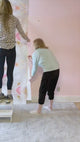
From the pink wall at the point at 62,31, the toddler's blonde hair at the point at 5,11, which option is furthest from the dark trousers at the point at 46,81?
the toddler's blonde hair at the point at 5,11

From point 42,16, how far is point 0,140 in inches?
91.3

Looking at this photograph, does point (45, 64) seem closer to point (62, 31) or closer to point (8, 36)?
point (8, 36)

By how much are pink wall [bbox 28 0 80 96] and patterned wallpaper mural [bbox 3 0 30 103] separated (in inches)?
13.4

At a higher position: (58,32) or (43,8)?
(43,8)

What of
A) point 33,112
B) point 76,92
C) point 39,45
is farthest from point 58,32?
point 33,112

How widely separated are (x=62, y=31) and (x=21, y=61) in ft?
3.31

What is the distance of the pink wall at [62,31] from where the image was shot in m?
3.40

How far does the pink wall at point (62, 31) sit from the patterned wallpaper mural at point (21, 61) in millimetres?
340

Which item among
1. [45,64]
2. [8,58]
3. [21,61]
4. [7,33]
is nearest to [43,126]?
[45,64]

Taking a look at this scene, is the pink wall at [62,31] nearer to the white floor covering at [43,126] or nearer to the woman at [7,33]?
the white floor covering at [43,126]

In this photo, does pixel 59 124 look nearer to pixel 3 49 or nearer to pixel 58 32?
pixel 3 49

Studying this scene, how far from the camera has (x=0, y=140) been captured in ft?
6.59

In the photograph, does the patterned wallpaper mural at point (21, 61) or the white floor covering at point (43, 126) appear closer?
the white floor covering at point (43, 126)

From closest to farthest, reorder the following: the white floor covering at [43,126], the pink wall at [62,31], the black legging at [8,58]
Answer: the white floor covering at [43,126] → the black legging at [8,58] → the pink wall at [62,31]
